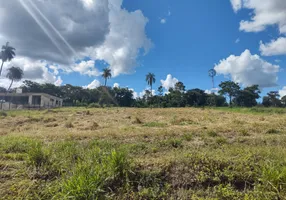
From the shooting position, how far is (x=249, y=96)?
59562mm

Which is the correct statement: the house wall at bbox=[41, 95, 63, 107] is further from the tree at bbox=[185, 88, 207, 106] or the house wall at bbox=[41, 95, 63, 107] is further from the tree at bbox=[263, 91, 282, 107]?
the tree at bbox=[263, 91, 282, 107]

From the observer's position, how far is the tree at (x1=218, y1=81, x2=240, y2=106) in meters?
60.1

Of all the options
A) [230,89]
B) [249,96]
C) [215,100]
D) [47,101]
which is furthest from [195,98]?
[47,101]

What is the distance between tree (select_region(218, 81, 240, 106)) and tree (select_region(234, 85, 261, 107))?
146 cm

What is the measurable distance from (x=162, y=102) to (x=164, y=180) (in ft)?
173

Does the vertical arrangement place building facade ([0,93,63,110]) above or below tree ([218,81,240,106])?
below

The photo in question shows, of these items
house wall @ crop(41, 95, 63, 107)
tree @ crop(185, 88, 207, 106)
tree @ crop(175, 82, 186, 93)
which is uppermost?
tree @ crop(175, 82, 186, 93)

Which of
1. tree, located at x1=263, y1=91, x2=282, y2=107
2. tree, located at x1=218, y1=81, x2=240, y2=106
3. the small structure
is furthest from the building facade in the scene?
tree, located at x1=263, y1=91, x2=282, y2=107

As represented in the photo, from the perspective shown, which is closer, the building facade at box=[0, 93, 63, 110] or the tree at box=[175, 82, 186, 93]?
the building facade at box=[0, 93, 63, 110]

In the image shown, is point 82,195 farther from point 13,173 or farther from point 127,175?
point 13,173

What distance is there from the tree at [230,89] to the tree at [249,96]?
57.4 inches

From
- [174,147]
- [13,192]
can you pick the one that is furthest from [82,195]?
[174,147]

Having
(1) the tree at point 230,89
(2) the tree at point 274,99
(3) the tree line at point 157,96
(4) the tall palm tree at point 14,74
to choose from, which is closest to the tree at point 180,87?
(3) the tree line at point 157,96

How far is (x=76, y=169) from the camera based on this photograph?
115 inches
